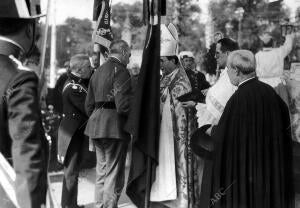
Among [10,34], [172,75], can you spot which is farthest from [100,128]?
[10,34]

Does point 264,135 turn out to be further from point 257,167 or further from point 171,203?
point 171,203

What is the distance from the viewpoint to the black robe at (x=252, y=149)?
9.78ft

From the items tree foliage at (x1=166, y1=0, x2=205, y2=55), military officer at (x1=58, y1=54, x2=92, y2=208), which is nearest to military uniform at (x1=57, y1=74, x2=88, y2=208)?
military officer at (x1=58, y1=54, x2=92, y2=208)

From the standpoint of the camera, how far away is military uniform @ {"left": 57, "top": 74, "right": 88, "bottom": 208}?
415cm

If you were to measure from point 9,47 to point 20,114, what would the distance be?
1.05 feet

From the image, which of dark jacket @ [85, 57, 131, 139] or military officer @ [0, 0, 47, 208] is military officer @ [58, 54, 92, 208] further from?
military officer @ [0, 0, 47, 208]

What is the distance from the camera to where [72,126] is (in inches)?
164

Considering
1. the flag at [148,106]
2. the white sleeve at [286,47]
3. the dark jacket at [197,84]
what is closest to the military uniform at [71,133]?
the flag at [148,106]

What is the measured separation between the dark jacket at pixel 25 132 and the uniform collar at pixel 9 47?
0.38 feet

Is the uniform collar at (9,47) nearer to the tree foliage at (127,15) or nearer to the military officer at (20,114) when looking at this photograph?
the military officer at (20,114)

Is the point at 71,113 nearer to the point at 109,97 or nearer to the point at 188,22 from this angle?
the point at 109,97

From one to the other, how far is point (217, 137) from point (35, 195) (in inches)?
68.8

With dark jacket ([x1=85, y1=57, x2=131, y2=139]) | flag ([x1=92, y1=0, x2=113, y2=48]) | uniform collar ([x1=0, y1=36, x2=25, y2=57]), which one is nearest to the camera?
uniform collar ([x1=0, y1=36, x2=25, y2=57])

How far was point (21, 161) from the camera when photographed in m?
1.60
